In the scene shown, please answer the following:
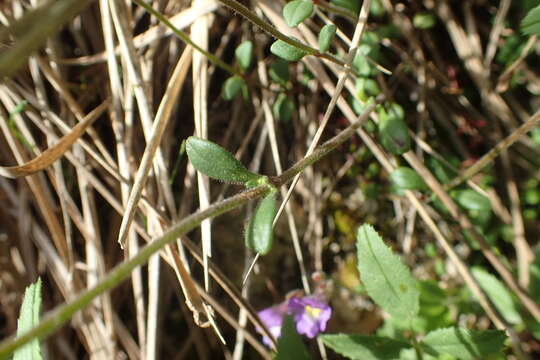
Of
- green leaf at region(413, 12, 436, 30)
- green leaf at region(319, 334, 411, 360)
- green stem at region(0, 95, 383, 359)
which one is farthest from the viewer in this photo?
green leaf at region(413, 12, 436, 30)

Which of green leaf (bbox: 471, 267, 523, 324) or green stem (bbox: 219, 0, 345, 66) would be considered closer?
green stem (bbox: 219, 0, 345, 66)

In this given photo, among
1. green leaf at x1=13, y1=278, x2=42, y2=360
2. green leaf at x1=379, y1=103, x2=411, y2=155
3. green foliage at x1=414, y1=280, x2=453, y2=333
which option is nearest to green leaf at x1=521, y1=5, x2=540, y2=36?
green leaf at x1=379, y1=103, x2=411, y2=155

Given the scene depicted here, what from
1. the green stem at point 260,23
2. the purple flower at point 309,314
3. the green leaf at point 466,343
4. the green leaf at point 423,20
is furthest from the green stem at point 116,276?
the green leaf at point 423,20

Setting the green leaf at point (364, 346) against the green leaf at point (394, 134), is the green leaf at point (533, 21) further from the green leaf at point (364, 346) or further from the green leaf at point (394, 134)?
the green leaf at point (364, 346)

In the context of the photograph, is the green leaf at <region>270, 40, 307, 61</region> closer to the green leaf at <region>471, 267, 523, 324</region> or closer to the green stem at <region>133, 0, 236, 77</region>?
the green stem at <region>133, 0, 236, 77</region>

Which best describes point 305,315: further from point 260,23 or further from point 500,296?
point 260,23

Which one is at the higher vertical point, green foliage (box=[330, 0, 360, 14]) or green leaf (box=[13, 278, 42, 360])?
green foliage (box=[330, 0, 360, 14])

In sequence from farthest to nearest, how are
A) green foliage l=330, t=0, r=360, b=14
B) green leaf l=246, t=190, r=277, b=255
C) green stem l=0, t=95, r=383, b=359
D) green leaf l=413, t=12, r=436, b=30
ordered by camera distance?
green leaf l=413, t=12, r=436, b=30
green foliage l=330, t=0, r=360, b=14
green leaf l=246, t=190, r=277, b=255
green stem l=0, t=95, r=383, b=359

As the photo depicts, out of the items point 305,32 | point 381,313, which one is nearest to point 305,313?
point 381,313
